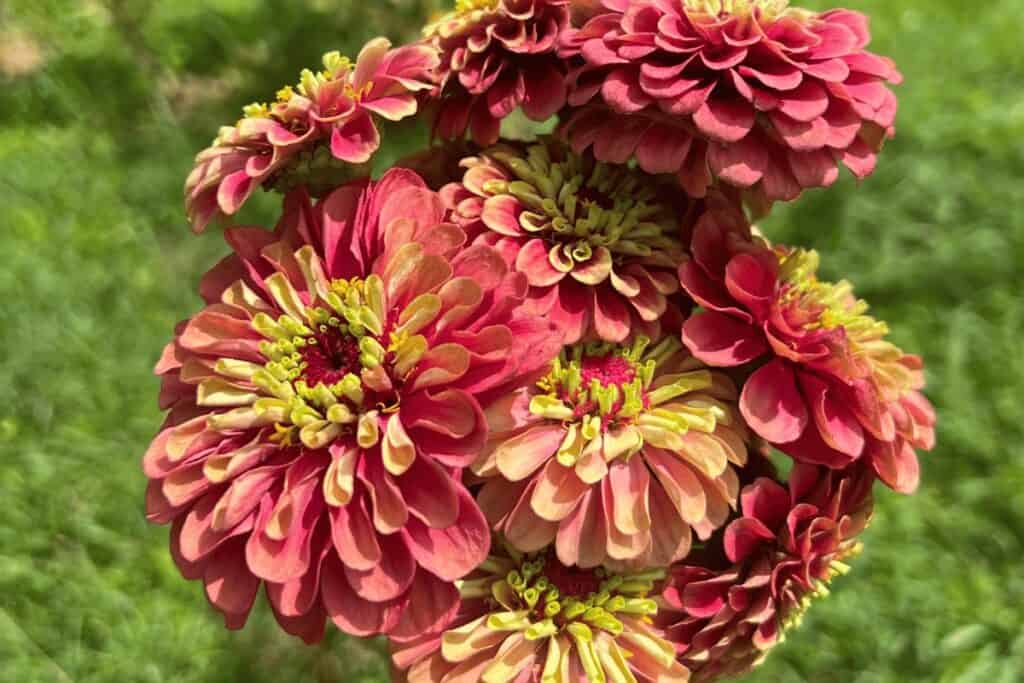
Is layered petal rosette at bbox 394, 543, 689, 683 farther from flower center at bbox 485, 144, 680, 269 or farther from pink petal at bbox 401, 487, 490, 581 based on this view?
flower center at bbox 485, 144, 680, 269

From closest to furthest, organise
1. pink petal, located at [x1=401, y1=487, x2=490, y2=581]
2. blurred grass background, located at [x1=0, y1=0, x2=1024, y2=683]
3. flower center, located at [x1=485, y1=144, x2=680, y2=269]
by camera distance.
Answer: pink petal, located at [x1=401, y1=487, x2=490, y2=581]
flower center, located at [x1=485, y1=144, x2=680, y2=269]
blurred grass background, located at [x1=0, y1=0, x2=1024, y2=683]

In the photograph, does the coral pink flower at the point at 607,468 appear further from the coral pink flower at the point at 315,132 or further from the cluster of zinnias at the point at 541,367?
the coral pink flower at the point at 315,132

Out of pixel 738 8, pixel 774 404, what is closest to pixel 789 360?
pixel 774 404

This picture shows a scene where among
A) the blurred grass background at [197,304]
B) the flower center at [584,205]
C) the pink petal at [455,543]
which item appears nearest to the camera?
the pink petal at [455,543]

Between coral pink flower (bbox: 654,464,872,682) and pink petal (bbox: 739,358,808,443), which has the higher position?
pink petal (bbox: 739,358,808,443)

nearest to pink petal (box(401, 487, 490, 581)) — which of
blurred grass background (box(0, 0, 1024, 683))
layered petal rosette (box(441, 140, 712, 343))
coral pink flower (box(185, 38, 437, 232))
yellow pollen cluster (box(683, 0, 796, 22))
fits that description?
layered petal rosette (box(441, 140, 712, 343))

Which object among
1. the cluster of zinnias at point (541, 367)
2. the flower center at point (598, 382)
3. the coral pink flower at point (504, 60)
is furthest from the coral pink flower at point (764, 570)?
the coral pink flower at point (504, 60)

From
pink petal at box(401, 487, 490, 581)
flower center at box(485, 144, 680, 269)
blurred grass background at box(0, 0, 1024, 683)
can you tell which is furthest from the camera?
blurred grass background at box(0, 0, 1024, 683)

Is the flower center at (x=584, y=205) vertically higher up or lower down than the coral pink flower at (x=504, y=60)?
lower down

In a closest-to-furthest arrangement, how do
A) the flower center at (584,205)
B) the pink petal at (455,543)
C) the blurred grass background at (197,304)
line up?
the pink petal at (455,543)
the flower center at (584,205)
the blurred grass background at (197,304)
